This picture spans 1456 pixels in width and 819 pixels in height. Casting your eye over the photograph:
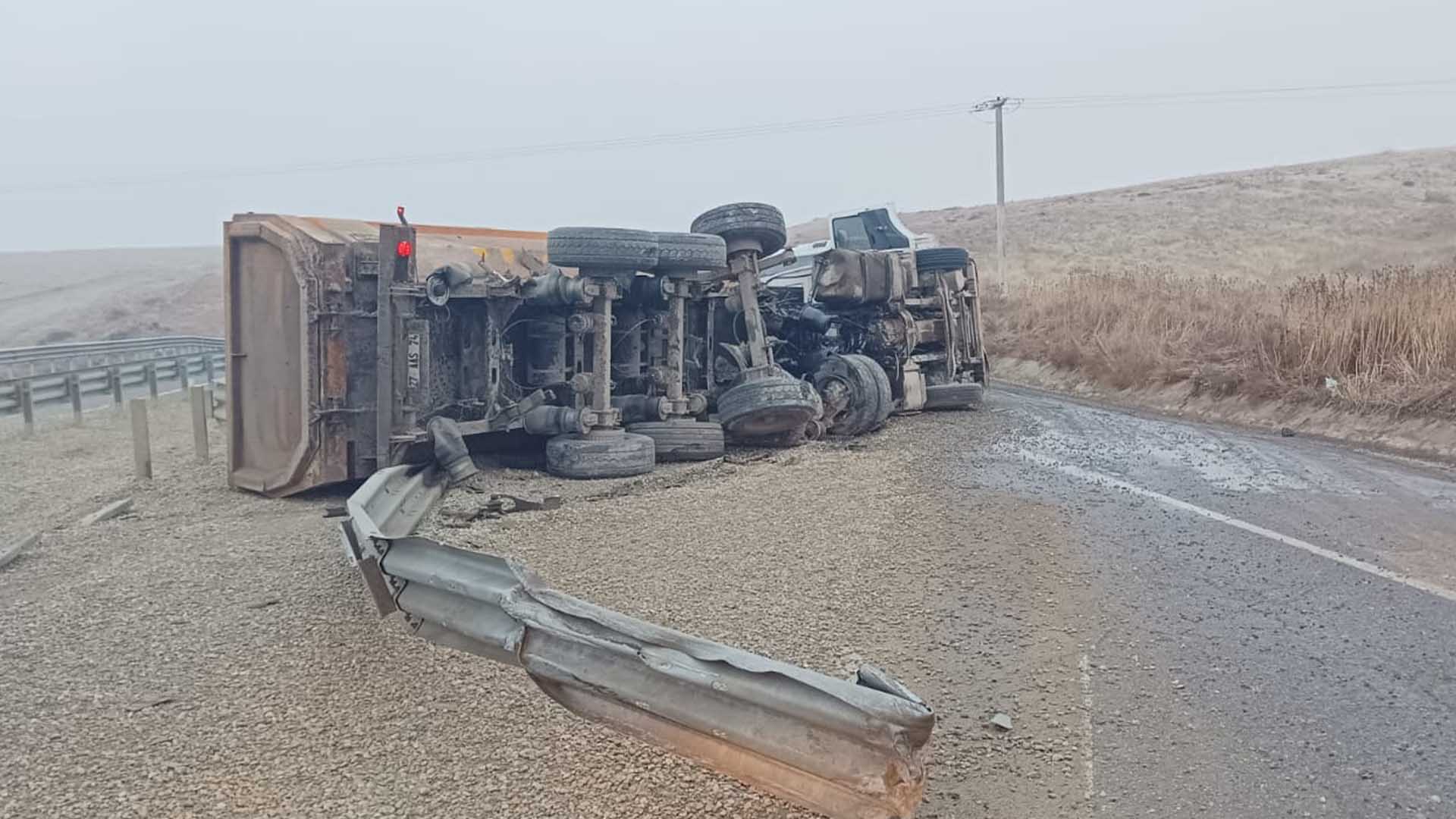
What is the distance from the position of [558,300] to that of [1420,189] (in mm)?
52449

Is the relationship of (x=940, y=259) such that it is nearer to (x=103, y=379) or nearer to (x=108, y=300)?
(x=103, y=379)

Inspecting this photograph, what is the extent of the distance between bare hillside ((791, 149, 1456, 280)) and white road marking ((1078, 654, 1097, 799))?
25660 millimetres

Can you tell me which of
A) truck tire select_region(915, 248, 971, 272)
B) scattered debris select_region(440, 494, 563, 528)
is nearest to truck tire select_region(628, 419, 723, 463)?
scattered debris select_region(440, 494, 563, 528)

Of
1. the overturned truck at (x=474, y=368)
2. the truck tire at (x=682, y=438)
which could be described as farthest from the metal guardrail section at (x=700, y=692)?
the truck tire at (x=682, y=438)

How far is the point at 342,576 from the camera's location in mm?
5141

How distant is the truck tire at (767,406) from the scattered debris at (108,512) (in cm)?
440

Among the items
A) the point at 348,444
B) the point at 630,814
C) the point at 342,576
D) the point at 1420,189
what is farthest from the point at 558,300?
the point at 1420,189

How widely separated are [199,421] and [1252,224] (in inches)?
1743

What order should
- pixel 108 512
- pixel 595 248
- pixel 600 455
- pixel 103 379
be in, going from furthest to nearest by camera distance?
pixel 103 379 → pixel 600 455 → pixel 595 248 → pixel 108 512

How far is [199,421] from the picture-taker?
9.95m

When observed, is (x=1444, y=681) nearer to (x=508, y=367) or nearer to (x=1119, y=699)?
(x=1119, y=699)

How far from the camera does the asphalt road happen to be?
3.06m

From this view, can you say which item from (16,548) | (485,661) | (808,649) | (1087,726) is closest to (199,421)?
(16,548)

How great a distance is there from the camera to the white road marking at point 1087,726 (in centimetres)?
309
